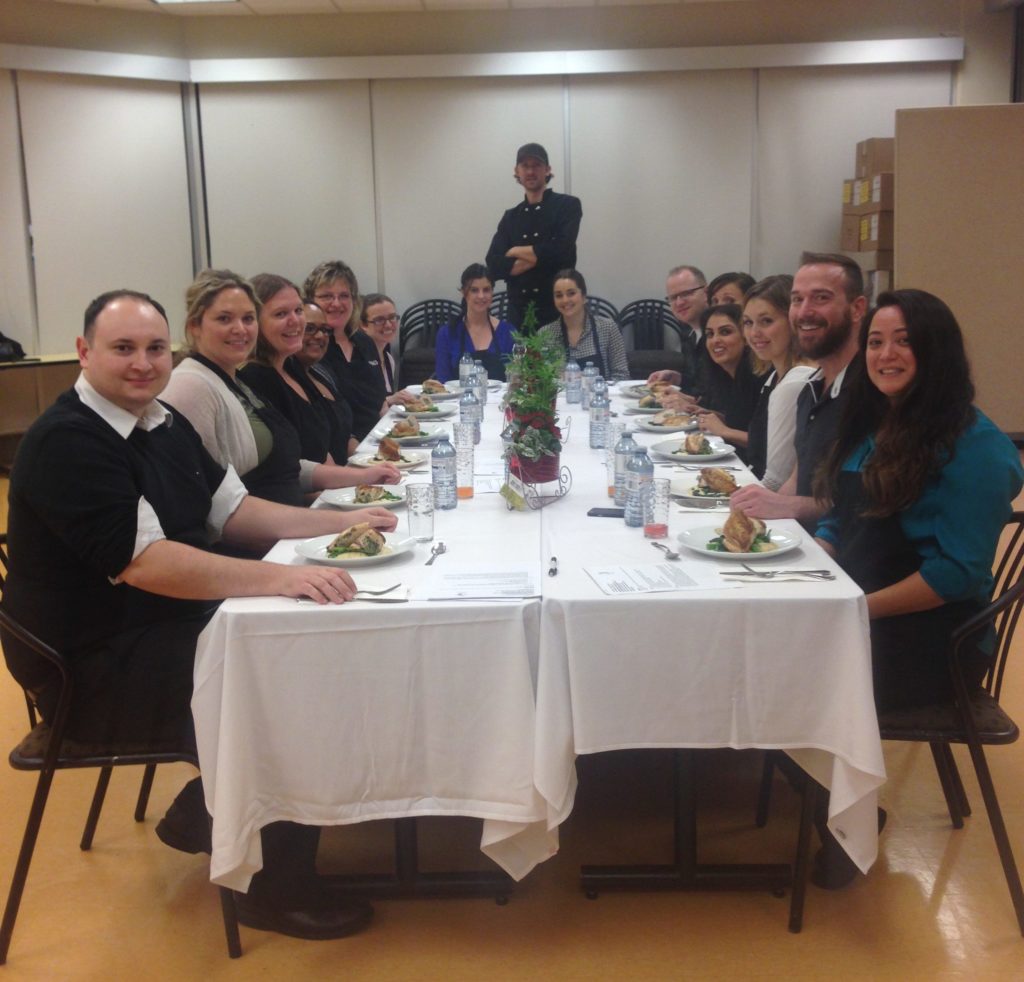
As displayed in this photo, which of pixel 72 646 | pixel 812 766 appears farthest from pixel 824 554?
pixel 72 646

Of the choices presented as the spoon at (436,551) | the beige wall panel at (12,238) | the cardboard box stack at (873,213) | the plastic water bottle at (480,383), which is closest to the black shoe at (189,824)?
the spoon at (436,551)

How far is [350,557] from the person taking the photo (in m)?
2.23

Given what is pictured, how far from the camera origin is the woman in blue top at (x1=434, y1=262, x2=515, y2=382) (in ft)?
20.7

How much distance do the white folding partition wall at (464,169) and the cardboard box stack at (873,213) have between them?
414 millimetres

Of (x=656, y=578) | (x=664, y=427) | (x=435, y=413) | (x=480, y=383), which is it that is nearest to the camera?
(x=656, y=578)

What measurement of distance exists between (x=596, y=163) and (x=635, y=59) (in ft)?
2.41

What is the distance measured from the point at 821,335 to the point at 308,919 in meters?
1.99

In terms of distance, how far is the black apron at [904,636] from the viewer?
2209mm

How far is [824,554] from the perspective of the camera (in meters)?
2.23

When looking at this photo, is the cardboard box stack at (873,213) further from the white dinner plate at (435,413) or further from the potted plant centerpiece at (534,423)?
the potted plant centerpiece at (534,423)

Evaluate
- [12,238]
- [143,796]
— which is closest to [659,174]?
[12,238]

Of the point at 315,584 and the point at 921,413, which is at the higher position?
the point at 921,413

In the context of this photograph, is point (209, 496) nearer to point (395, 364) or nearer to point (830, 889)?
point (830, 889)

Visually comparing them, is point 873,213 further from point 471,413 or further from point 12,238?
→ point 12,238
